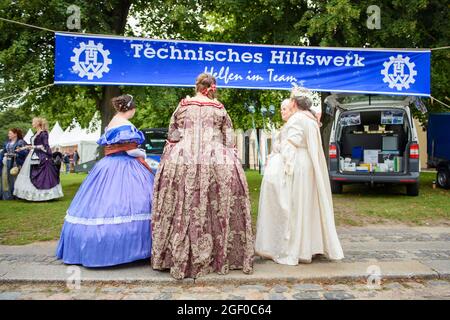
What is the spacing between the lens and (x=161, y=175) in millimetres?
4230

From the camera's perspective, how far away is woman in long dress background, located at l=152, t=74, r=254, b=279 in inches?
160

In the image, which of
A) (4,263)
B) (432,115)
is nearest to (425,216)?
(4,263)

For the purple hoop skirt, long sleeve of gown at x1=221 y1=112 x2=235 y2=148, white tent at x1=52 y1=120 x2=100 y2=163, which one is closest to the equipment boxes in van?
long sleeve of gown at x1=221 y1=112 x2=235 y2=148

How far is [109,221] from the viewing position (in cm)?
419

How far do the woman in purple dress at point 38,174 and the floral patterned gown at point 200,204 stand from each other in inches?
261

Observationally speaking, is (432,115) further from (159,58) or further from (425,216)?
(159,58)

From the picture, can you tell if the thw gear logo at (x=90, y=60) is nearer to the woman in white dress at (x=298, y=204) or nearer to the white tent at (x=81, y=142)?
the woman in white dress at (x=298, y=204)

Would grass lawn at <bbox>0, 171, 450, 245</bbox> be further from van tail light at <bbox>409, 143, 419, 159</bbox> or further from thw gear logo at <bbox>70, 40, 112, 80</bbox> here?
thw gear logo at <bbox>70, 40, 112, 80</bbox>

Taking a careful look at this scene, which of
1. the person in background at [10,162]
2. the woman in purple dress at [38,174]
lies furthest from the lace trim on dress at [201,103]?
the person in background at [10,162]

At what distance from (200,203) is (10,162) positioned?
8.06 m

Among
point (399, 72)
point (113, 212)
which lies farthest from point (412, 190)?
point (113, 212)

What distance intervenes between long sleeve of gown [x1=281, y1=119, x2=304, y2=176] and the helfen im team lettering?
3435mm
